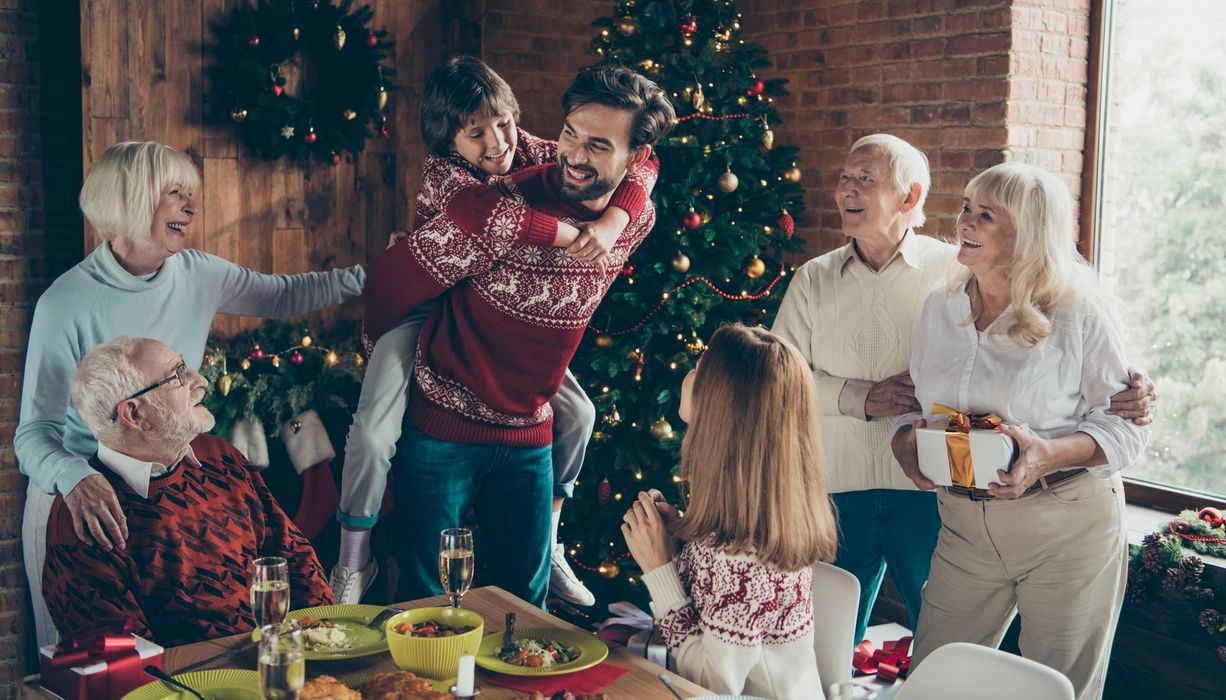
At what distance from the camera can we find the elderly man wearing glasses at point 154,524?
2.27 metres

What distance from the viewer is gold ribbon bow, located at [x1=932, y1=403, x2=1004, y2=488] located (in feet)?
8.14

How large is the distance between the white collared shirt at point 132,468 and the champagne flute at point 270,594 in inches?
24.4

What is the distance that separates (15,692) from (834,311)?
2955 millimetres

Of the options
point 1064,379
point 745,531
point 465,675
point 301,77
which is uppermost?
point 301,77

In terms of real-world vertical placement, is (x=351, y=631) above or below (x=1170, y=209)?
below

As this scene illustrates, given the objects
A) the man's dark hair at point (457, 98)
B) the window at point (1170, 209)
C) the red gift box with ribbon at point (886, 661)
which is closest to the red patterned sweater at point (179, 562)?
the man's dark hair at point (457, 98)

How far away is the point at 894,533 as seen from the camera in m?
2.94

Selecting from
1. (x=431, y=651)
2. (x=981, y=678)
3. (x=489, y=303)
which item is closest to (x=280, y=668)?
(x=431, y=651)

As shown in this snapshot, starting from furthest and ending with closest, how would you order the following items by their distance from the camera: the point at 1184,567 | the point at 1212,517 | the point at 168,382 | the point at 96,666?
the point at 1212,517 < the point at 1184,567 < the point at 168,382 < the point at 96,666

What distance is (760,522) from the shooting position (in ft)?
6.68

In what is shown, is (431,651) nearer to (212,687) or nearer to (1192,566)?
(212,687)

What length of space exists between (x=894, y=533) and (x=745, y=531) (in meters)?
1.05

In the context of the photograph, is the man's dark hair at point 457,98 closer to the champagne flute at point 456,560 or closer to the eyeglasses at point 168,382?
the eyeglasses at point 168,382

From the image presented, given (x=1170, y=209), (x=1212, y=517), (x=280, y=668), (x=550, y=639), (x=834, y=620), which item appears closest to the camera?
(x=280, y=668)
